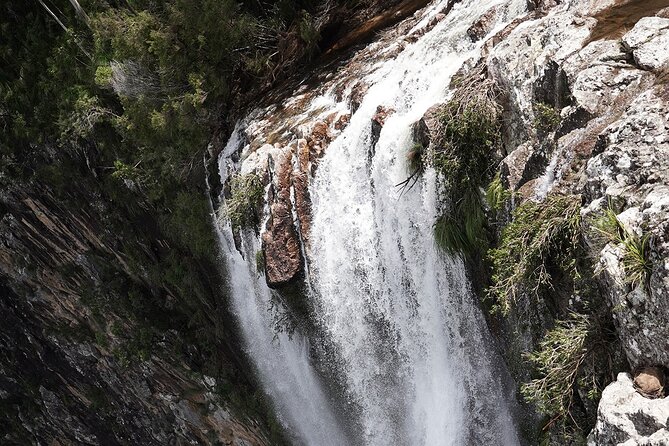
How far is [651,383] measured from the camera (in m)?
5.00

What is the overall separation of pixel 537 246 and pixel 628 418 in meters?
1.73

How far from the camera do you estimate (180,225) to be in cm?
1304

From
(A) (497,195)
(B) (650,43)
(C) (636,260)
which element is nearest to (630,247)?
(C) (636,260)

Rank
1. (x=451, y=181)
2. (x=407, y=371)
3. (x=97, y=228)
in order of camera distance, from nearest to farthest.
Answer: (x=451, y=181) → (x=407, y=371) → (x=97, y=228)

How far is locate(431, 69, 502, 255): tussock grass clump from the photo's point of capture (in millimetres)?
7336

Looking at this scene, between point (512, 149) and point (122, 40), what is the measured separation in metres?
7.64

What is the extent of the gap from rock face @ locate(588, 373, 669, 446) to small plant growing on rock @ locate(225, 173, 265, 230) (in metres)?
6.35

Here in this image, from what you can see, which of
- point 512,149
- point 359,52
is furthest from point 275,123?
point 512,149

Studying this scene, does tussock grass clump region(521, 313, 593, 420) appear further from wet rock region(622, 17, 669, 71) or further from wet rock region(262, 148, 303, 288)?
wet rock region(262, 148, 303, 288)

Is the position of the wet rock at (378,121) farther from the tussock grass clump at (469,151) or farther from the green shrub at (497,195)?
the green shrub at (497,195)

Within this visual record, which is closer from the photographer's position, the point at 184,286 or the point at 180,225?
the point at 180,225

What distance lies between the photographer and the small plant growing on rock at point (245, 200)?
10258mm

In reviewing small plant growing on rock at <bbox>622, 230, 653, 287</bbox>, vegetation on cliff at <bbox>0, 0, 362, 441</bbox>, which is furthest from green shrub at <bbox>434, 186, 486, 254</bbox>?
vegetation on cliff at <bbox>0, 0, 362, 441</bbox>

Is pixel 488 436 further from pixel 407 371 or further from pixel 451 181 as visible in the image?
pixel 451 181
